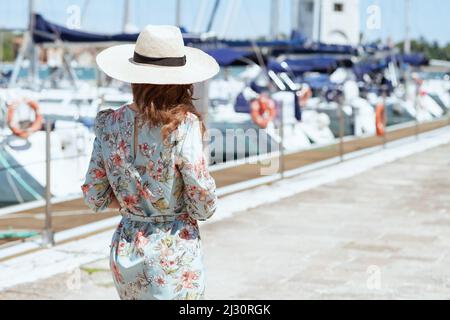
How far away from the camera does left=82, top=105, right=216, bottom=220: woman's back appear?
3746 millimetres

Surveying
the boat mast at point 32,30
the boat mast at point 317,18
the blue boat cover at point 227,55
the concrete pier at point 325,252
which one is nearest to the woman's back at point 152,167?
the concrete pier at point 325,252

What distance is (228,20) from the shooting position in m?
29.7

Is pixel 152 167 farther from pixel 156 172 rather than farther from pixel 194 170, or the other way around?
pixel 194 170

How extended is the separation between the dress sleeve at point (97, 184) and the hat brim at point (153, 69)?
9.8 inches

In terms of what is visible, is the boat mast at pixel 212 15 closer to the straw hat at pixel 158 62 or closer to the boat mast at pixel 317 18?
the boat mast at pixel 317 18

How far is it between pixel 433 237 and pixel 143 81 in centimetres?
556

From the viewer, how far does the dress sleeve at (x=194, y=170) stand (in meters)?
3.74

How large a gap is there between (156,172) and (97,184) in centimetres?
29

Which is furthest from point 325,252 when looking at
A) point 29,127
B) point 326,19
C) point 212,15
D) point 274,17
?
point 326,19

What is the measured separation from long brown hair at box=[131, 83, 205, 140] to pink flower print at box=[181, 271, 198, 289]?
1.82ft

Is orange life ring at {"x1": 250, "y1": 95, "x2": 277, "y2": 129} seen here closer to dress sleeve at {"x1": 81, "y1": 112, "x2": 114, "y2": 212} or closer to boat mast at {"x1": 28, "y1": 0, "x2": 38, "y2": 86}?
boat mast at {"x1": 28, "y1": 0, "x2": 38, "y2": 86}

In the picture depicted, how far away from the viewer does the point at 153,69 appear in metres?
3.78
